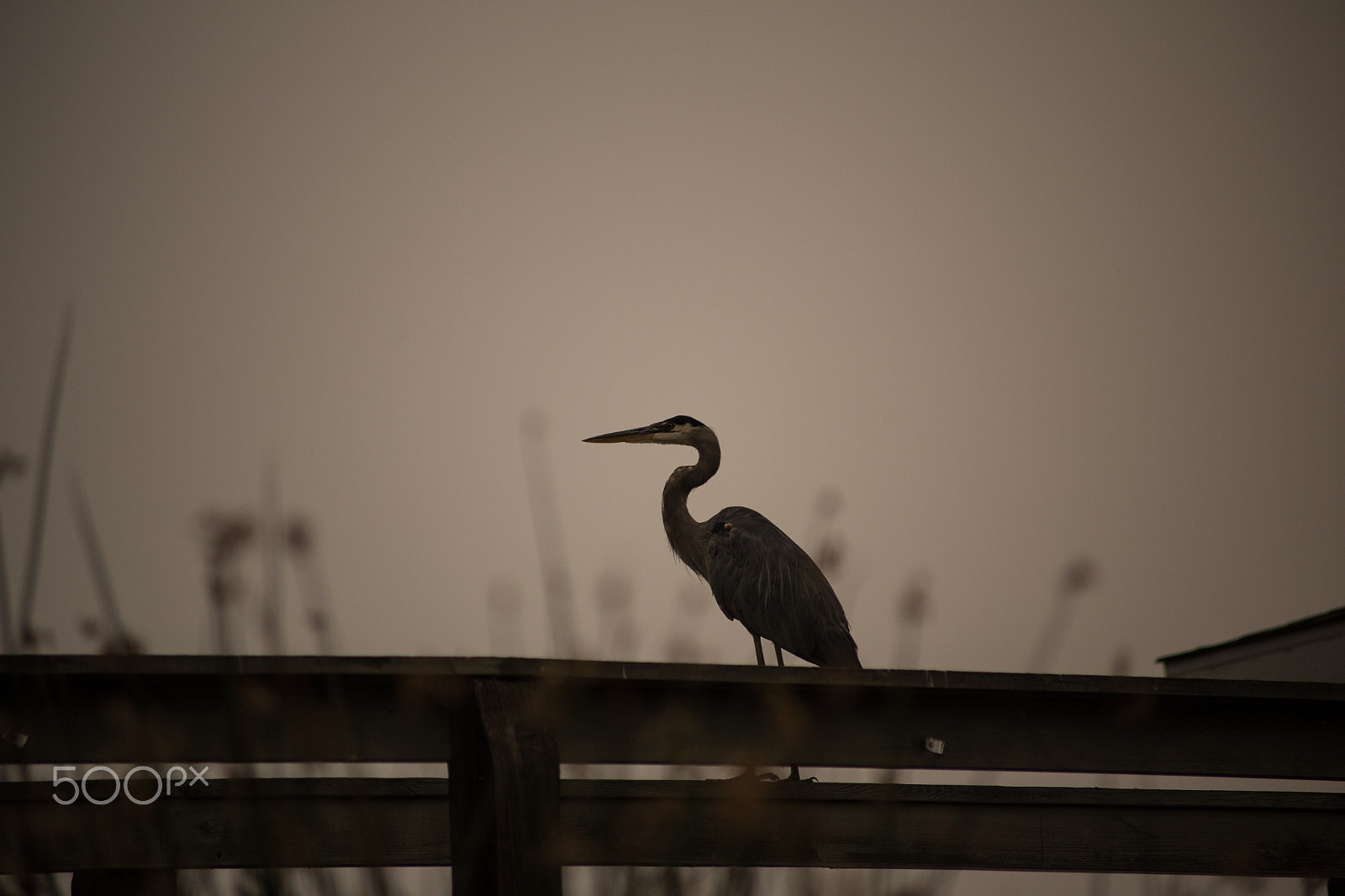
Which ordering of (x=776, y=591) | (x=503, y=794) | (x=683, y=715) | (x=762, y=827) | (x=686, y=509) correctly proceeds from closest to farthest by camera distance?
(x=503, y=794) < (x=762, y=827) < (x=683, y=715) < (x=776, y=591) < (x=686, y=509)

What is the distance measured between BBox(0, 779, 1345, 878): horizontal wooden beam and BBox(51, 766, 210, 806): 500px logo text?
13 millimetres

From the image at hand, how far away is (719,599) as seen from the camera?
273 inches

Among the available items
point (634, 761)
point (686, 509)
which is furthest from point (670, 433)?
point (634, 761)

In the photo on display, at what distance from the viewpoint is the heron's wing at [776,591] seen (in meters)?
6.30

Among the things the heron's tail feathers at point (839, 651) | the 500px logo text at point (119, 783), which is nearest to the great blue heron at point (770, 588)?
the heron's tail feathers at point (839, 651)

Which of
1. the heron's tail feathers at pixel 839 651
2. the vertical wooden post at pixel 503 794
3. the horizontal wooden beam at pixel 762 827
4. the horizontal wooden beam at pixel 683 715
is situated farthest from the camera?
the heron's tail feathers at pixel 839 651

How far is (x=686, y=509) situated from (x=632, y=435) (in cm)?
84

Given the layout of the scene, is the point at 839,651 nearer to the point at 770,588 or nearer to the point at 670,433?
the point at 770,588

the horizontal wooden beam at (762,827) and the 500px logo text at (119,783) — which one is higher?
the 500px logo text at (119,783)

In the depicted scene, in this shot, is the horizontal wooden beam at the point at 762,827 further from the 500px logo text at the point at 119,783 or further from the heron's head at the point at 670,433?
the heron's head at the point at 670,433

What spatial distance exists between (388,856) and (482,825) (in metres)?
0.57

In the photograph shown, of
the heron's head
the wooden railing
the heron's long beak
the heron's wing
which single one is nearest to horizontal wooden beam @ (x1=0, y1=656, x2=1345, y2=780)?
the wooden railing

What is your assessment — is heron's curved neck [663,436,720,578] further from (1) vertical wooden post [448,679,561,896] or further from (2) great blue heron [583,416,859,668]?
(1) vertical wooden post [448,679,561,896]

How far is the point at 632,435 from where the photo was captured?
8570mm
